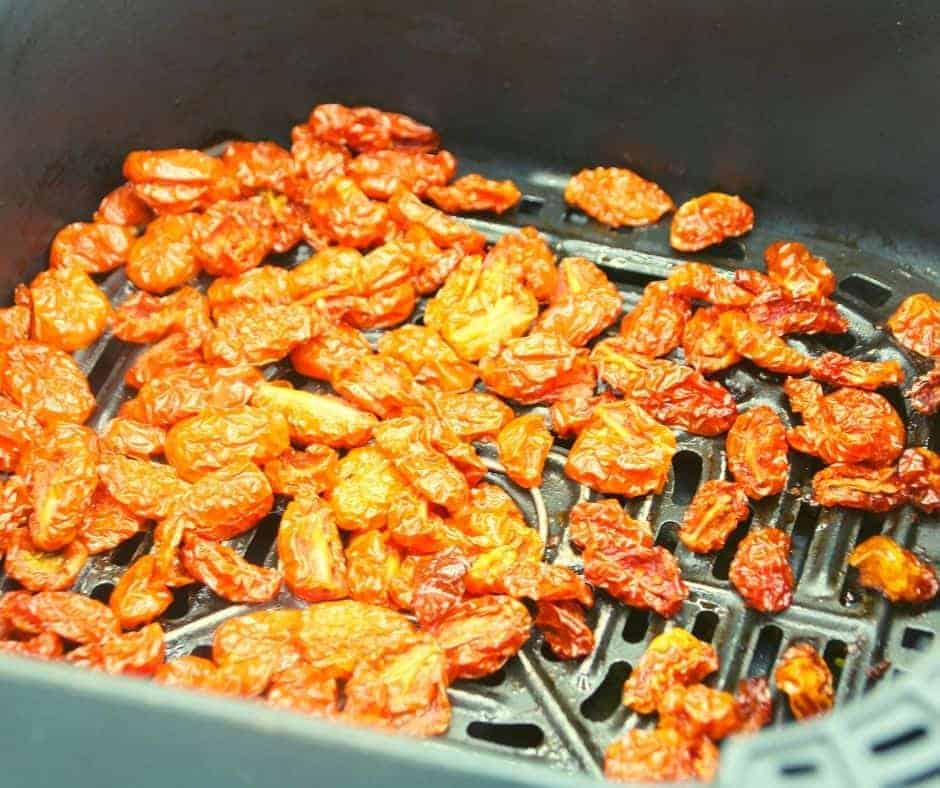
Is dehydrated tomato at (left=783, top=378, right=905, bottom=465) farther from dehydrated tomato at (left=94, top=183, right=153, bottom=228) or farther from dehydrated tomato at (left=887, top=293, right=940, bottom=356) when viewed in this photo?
dehydrated tomato at (left=94, top=183, right=153, bottom=228)

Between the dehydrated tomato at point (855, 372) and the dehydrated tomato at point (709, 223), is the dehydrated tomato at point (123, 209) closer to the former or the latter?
the dehydrated tomato at point (709, 223)

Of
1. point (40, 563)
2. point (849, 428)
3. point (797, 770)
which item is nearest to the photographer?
point (797, 770)

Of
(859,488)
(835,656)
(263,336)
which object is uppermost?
(263,336)

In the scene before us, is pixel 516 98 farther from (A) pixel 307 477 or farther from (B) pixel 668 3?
(A) pixel 307 477

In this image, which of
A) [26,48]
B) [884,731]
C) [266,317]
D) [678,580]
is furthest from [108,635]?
[884,731]

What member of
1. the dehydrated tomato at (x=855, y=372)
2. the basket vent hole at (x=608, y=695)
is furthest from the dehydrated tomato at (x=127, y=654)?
the dehydrated tomato at (x=855, y=372)

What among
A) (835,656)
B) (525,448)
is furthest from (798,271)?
(835,656)

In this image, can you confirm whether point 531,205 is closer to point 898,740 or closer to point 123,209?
point 123,209
